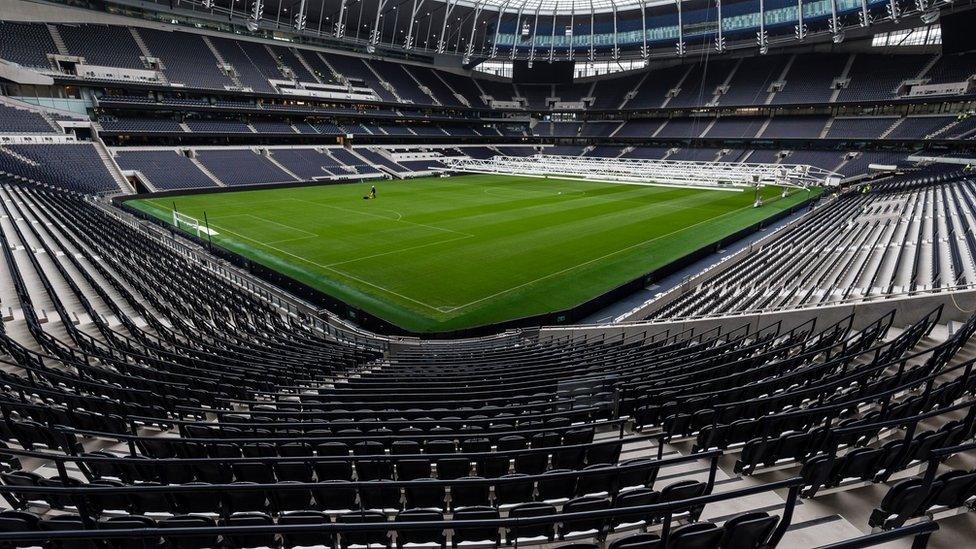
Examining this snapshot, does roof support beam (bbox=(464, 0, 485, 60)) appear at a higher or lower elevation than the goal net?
higher

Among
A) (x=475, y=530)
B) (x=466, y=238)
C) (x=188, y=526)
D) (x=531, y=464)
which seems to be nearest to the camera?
(x=188, y=526)

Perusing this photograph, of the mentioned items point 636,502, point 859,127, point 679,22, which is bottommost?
point 636,502

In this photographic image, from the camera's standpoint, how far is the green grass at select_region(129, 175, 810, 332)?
22.5 meters

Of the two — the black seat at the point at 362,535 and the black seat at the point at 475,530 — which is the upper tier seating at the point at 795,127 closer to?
the black seat at the point at 475,530

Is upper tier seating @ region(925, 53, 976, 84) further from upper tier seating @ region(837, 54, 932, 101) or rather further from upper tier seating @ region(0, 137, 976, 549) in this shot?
upper tier seating @ region(0, 137, 976, 549)

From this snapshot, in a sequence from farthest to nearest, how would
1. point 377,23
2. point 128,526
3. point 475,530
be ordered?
point 377,23 → point 475,530 → point 128,526

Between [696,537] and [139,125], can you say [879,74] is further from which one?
[139,125]

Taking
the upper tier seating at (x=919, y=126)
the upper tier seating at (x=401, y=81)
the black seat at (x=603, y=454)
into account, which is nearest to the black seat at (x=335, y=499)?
the black seat at (x=603, y=454)

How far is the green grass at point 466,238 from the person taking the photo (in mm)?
22469

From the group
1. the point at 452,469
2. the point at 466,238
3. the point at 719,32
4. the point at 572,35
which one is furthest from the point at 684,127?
the point at 452,469

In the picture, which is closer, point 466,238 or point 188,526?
point 188,526

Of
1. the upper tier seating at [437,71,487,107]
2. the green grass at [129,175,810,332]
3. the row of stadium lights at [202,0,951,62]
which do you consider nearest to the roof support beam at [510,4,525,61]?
the row of stadium lights at [202,0,951,62]

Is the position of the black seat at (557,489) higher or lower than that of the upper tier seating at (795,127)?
lower

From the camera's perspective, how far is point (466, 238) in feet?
106
